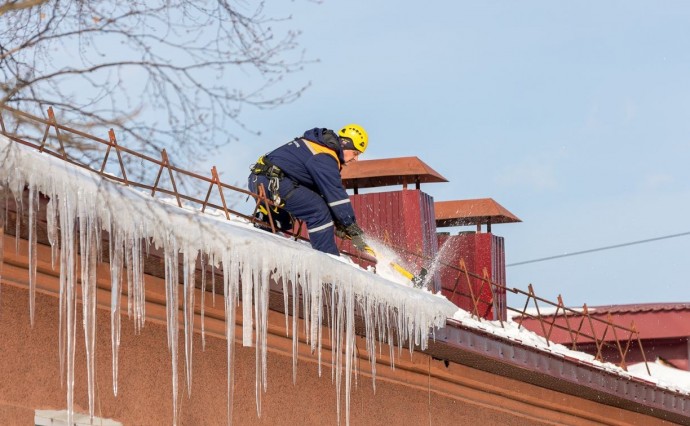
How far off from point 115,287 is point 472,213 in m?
9.10

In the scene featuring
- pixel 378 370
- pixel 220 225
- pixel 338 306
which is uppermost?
pixel 220 225

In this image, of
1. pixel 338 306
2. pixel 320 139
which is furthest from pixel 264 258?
pixel 320 139

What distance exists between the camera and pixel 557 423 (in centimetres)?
1307

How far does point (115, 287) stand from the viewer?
770 centimetres

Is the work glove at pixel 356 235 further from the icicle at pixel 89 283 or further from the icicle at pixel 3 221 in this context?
the icicle at pixel 3 221

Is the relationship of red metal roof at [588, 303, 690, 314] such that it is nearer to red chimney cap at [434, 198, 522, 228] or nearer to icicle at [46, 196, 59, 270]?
red chimney cap at [434, 198, 522, 228]

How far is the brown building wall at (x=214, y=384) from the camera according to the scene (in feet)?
24.7

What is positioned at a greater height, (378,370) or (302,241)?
(302,241)

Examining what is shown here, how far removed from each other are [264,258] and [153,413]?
3.84 feet

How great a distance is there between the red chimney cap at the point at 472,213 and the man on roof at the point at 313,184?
→ 623cm

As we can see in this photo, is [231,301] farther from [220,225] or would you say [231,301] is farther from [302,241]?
[302,241]

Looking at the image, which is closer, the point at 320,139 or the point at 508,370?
the point at 320,139

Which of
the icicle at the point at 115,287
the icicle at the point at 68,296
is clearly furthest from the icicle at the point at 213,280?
the icicle at the point at 68,296

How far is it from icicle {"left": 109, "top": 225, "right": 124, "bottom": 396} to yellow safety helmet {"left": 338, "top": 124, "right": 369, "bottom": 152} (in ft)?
10.1
